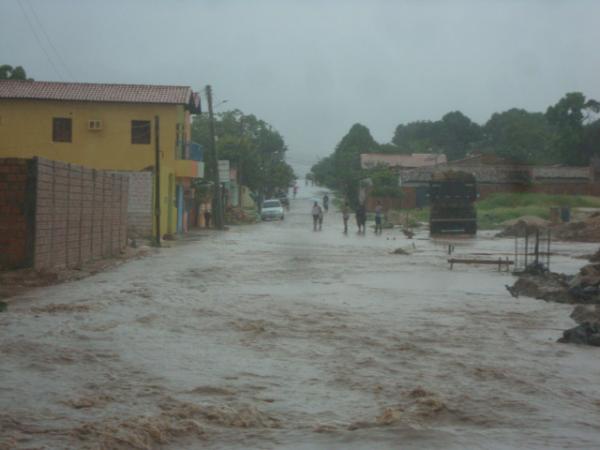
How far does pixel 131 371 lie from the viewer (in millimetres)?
8258

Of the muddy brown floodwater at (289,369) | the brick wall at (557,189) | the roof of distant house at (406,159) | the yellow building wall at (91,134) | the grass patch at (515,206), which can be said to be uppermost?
the roof of distant house at (406,159)

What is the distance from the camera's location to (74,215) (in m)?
19.3

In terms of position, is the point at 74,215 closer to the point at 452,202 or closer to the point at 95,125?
the point at 95,125

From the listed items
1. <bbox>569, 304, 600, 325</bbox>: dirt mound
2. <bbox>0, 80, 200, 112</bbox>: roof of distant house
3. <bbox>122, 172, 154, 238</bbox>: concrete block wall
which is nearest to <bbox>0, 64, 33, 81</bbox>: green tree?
<bbox>0, 80, 200, 112</bbox>: roof of distant house

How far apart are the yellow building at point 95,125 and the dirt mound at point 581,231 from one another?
1830 cm

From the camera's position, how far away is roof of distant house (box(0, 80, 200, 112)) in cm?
4194

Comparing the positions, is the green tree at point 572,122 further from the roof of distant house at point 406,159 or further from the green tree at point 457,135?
the green tree at point 457,135

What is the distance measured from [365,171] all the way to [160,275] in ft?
223

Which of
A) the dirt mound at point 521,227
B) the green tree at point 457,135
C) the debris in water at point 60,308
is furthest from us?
the green tree at point 457,135

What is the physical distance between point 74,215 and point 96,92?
80.6 feet

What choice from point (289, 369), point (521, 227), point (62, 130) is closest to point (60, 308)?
point (289, 369)

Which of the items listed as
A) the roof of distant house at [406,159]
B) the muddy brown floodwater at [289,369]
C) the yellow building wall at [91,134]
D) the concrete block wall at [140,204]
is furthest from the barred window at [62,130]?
the roof of distant house at [406,159]

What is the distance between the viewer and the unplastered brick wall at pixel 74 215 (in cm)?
1680

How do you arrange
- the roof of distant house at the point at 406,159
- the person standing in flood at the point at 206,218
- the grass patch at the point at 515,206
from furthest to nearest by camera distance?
the roof of distant house at the point at 406,159, the person standing in flood at the point at 206,218, the grass patch at the point at 515,206
